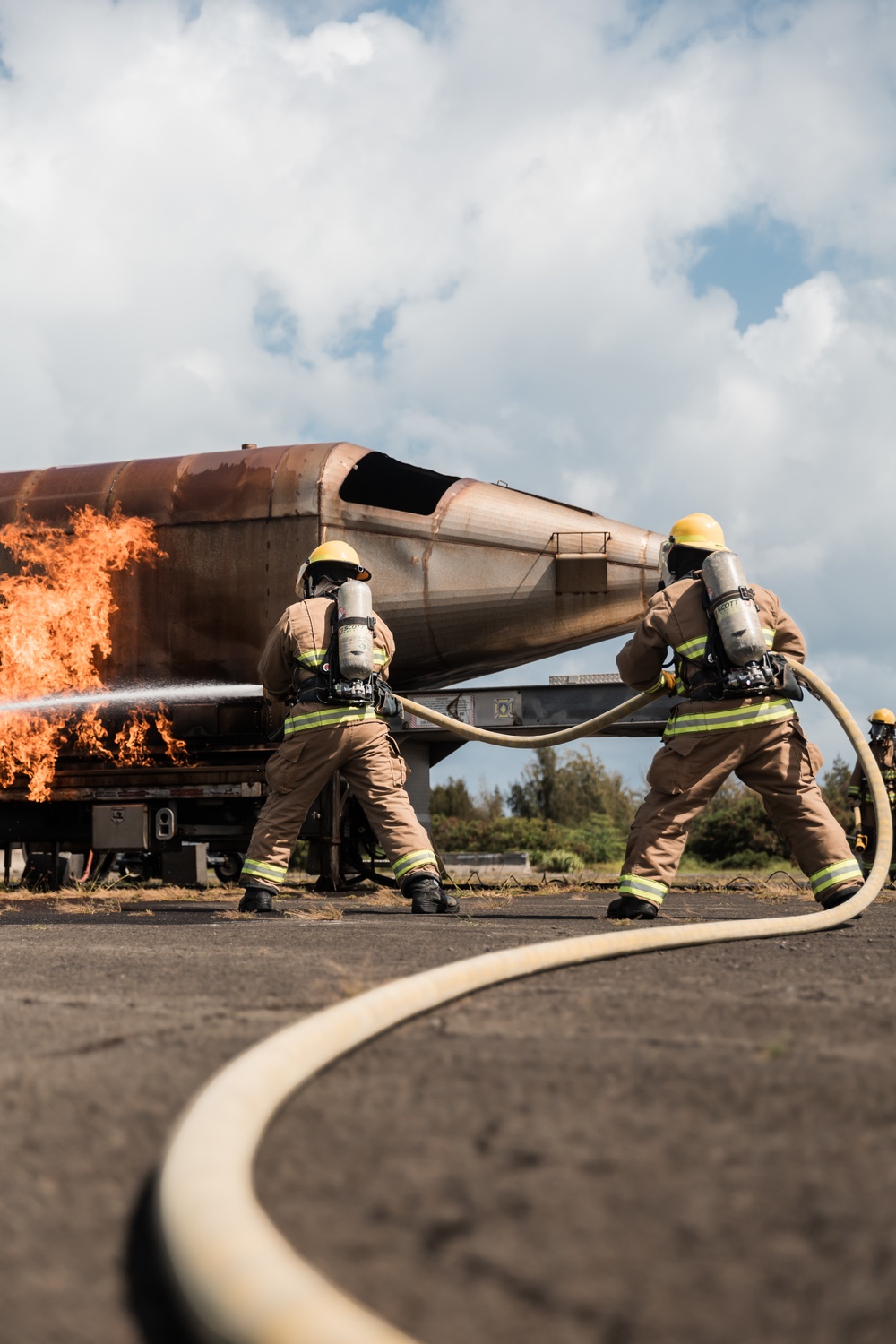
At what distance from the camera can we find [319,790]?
655cm

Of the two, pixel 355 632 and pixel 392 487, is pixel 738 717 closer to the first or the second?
pixel 355 632

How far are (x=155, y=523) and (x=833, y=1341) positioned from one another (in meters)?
8.74

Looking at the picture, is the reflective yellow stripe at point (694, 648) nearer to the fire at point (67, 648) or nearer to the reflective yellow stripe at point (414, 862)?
the reflective yellow stripe at point (414, 862)

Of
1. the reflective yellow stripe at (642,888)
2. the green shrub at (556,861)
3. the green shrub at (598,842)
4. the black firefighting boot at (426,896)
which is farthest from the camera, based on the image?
the green shrub at (598,842)

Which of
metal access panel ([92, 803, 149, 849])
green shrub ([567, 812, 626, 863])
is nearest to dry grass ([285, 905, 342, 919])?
metal access panel ([92, 803, 149, 849])

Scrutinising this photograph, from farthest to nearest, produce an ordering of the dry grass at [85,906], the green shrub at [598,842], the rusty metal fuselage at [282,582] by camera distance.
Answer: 1. the green shrub at [598,842]
2. the rusty metal fuselage at [282,582]
3. the dry grass at [85,906]

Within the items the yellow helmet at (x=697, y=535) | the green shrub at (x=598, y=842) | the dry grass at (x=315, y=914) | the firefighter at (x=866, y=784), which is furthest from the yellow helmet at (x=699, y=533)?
the green shrub at (x=598, y=842)

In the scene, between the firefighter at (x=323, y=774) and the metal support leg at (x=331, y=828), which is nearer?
the firefighter at (x=323, y=774)

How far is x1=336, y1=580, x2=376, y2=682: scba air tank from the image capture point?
21.1 ft

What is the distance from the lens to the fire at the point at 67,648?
9.10 metres

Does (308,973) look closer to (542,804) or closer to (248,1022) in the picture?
(248,1022)

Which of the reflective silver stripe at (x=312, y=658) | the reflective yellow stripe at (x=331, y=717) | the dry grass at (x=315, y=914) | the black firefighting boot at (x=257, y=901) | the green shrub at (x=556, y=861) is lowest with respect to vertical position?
the green shrub at (x=556, y=861)

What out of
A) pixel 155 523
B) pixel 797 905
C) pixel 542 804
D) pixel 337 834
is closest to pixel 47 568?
pixel 155 523

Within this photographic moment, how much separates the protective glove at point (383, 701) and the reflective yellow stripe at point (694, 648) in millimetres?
1878
